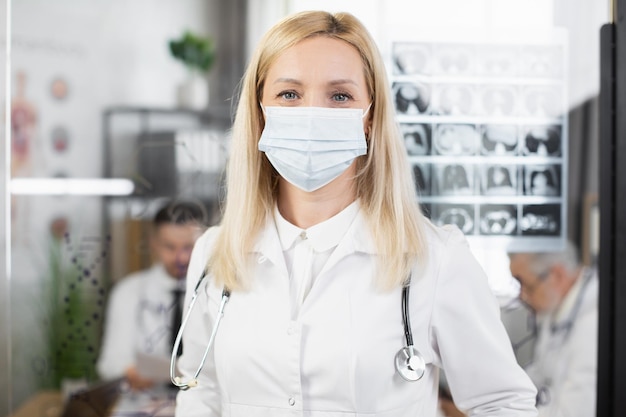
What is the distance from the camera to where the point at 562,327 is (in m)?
1.99

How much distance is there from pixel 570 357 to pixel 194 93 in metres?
1.33

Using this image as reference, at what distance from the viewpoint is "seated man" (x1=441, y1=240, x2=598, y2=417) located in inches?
77.1

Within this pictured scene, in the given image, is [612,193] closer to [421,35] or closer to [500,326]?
[421,35]

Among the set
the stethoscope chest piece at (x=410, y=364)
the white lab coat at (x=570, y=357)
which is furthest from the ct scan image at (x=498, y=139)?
the stethoscope chest piece at (x=410, y=364)

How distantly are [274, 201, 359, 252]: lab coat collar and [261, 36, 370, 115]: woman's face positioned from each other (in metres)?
0.21

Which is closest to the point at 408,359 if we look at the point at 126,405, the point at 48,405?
the point at 126,405

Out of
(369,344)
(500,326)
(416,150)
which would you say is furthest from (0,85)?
(500,326)

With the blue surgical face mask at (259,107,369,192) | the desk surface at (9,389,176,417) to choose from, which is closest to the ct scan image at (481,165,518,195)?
the blue surgical face mask at (259,107,369,192)

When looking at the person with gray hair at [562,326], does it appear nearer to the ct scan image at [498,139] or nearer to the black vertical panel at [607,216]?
the black vertical panel at [607,216]

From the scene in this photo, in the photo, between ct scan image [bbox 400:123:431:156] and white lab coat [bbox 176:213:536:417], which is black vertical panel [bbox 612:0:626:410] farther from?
white lab coat [bbox 176:213:536:417]

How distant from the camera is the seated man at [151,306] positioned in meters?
1.97

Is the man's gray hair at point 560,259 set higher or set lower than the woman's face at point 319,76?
lower

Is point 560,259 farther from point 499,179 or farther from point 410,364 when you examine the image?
point 410,364

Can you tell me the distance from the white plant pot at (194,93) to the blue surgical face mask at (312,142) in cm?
70
